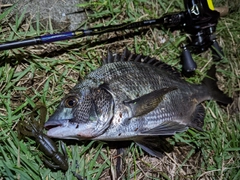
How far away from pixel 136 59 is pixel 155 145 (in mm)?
915

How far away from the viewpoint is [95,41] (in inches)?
138

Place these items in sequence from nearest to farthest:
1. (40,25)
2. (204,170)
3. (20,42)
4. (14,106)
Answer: (20,42) < (14,106) < (40,25) < (204,170)

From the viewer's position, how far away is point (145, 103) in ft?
9.57

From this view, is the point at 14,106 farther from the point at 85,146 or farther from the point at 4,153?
the point at 85,146

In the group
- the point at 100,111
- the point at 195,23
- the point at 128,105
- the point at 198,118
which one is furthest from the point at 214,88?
the point at 100,111

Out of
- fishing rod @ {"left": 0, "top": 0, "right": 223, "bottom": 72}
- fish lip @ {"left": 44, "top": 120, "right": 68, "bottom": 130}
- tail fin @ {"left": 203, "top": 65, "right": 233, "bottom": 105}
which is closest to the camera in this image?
fish lip @ {"left": 44, "top": 120, "right": 68, "bottom": 130}

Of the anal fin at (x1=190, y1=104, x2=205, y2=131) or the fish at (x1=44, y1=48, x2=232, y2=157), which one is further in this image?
the anal fin at (x1=190, y1=104, x2=205, y2=131)

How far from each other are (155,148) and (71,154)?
2.97 ft

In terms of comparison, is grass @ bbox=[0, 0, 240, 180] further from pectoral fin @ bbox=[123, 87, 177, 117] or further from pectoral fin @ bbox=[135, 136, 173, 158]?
pectoral fin @ bbox=[123, 87, 177, 117]

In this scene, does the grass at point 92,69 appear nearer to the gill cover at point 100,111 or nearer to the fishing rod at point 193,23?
the fishing rod at point 193,23

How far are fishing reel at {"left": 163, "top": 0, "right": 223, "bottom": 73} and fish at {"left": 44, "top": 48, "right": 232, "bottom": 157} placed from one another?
221 millimetres

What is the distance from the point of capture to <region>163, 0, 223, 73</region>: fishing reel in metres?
3.49

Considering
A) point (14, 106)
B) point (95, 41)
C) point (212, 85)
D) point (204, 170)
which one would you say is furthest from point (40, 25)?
point (204, 170)

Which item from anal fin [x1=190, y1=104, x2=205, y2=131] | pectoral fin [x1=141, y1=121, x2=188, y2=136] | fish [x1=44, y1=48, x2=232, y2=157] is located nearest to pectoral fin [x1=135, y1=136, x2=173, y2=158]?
fish [x1=44, y1=48, x2=232, y2=157]
